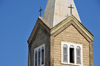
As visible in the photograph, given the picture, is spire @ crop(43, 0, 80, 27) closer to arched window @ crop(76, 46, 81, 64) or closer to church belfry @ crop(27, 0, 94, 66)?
church belfry @ crop(27, 0, 94, 66)

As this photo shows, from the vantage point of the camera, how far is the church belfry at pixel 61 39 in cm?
3531

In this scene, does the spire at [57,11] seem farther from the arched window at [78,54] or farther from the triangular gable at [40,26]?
the arched window at [78,54]

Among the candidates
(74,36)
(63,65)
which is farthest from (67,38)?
(63,65)

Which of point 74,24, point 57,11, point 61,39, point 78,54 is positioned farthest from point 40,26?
point 78,54

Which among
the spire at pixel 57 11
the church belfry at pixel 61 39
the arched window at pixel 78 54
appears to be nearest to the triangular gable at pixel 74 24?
the church belfry at pixel 61 39

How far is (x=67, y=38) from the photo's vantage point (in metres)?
36.2

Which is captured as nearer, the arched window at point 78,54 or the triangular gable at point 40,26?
the arched window at point 78,54

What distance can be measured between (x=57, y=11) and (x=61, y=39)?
3.77 meters

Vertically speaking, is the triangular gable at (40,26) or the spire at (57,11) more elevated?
the spire at (57,11)

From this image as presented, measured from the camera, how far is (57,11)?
37.6m

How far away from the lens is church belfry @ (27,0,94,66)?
3531 centimetres

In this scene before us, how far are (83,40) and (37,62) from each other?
19.9 ft

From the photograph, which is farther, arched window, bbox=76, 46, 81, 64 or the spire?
the spire

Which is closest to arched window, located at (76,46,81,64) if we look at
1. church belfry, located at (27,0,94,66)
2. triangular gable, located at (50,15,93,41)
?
church belfry, located at (27,0,94,66)
